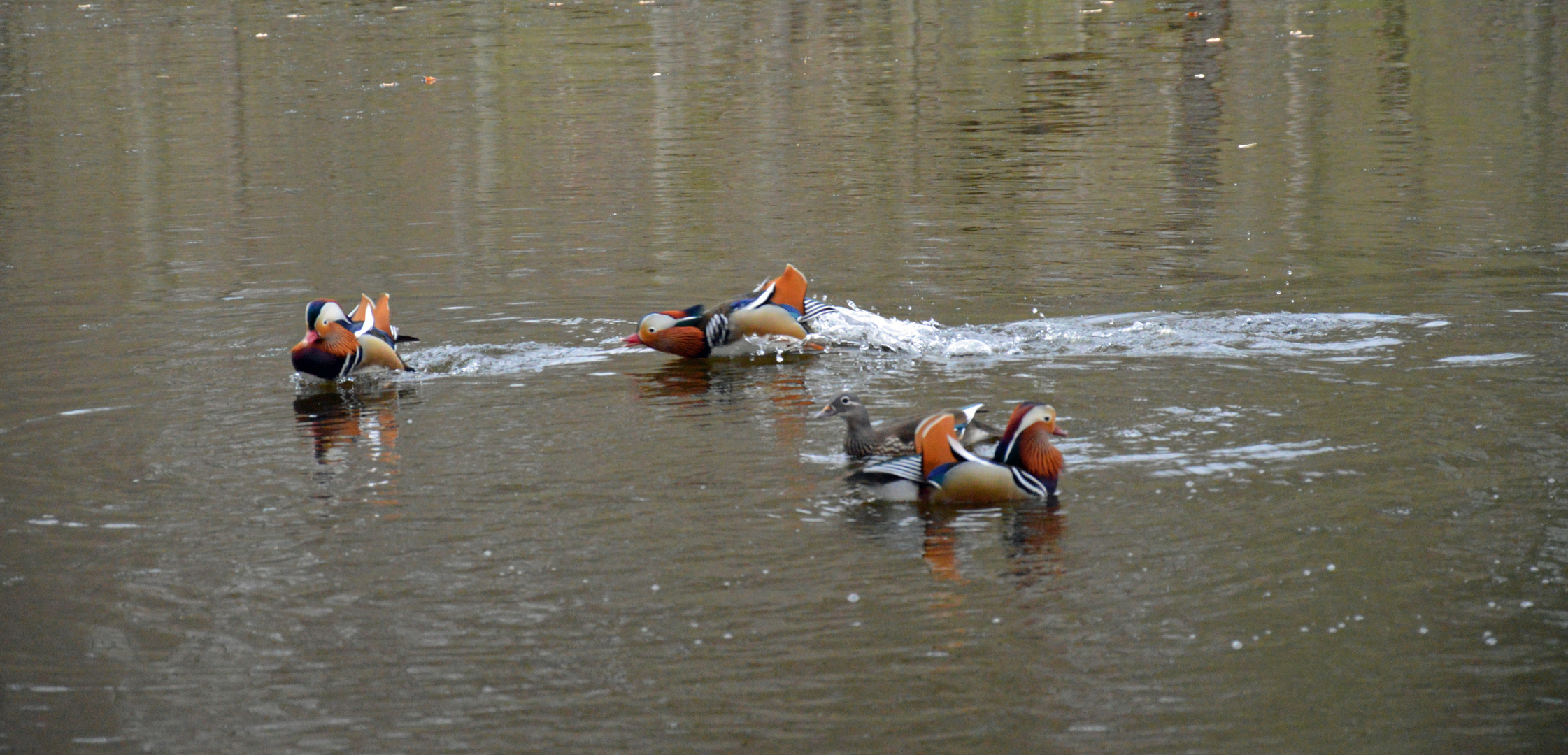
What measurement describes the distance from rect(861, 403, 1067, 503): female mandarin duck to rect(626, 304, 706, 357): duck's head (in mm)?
3427

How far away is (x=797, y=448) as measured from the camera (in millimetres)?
8906

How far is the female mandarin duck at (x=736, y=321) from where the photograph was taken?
11.1 m

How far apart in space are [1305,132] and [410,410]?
1408cm

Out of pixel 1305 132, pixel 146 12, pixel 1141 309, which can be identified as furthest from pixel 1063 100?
pixel 146 12

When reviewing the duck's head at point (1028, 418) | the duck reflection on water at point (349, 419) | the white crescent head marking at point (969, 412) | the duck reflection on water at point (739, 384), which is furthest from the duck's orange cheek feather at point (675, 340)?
the duck's head at point (1028, 418)

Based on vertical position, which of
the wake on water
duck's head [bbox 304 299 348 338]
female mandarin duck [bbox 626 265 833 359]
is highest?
duck's head [bbox 304 299 348 338]

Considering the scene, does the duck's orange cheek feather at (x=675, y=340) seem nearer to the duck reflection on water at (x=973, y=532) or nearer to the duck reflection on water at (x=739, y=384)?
the duck reflection on water at (x=739, y=384)

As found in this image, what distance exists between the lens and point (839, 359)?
11078mm

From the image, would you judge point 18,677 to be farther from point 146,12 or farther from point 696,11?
point 146,12

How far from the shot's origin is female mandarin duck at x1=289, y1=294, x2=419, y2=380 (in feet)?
34.0

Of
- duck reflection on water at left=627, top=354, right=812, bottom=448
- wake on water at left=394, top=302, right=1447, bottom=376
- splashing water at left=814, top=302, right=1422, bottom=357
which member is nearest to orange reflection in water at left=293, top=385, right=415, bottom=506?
wake on water at left=394, top=302, right=1447, bottom=376

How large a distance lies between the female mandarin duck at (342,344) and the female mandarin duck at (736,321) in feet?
5.41

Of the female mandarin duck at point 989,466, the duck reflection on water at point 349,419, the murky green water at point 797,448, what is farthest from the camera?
the duck reflection on water at point 349,419

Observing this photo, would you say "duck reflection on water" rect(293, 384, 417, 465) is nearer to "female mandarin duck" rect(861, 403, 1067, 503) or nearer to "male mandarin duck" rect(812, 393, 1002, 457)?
"male mandarin duck" rect(812, 393, 1002, 457)
